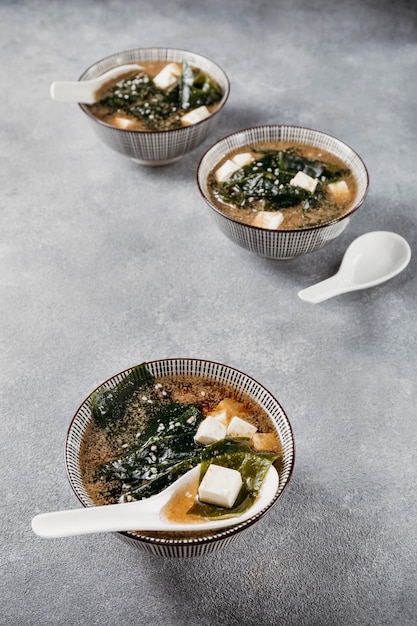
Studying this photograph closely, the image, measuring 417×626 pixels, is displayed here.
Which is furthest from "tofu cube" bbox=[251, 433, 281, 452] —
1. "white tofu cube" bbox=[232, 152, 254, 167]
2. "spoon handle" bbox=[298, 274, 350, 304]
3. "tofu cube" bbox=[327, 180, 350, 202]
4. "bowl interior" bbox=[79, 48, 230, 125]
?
"bowl interior" bbox=[79, 48, 230, 125]

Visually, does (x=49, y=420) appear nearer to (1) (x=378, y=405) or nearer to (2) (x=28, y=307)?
(2) (x=28, y=307)

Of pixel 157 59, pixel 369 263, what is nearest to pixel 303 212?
pixel 369 263

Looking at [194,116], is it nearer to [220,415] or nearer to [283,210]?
[283,210]

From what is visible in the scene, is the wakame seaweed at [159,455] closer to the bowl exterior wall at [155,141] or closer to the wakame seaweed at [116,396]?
the wakame seaweed at [116,396]

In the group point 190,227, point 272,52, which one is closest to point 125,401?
point 190,227

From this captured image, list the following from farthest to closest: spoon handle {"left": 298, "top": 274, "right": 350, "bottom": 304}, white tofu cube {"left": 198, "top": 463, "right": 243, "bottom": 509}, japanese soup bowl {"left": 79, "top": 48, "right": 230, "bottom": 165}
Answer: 1. japanese soup bowl {"left": 79, "top": 48, "right": 230, "bottom": 165}
2. spoon handle {"left": 298, "top": 274, "right": 350, "bottom": 304}
3. white tofu cube {"left": 198, "top": 463, "right": 243, "bottom": 509}

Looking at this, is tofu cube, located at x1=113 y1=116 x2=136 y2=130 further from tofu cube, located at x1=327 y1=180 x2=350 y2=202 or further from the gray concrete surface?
tofu cube, located at x1=327 y1=180 x2=350 y2=202

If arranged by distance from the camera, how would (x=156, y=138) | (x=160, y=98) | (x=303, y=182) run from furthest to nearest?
(x=160, y=98) → (x=156, y=138) → (x=303, y=182)
